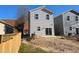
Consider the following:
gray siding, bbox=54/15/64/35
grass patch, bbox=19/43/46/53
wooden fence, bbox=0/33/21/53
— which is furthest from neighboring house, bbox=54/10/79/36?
wooden fence, bbox=0/33/21/53

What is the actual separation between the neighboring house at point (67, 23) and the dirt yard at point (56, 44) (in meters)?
0.14

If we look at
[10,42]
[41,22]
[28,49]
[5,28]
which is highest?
[41,22]

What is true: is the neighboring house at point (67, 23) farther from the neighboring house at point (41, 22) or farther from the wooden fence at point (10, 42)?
the wooden fence at point (10, 42)

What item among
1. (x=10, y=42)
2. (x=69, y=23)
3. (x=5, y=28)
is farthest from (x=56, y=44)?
(x=5, y=28)

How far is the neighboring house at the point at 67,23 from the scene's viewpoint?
4.47 m

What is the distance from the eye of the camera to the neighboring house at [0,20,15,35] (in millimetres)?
4316

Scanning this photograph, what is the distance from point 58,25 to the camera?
14.7 feet

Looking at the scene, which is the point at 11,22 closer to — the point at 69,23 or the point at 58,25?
the point at 58,25

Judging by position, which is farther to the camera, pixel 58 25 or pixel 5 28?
pixel 58 25

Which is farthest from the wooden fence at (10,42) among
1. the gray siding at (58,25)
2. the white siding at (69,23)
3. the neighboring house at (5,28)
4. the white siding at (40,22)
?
the white siding at (69,23)

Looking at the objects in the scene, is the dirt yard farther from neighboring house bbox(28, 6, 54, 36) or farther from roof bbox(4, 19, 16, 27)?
roof bbox(4, 19, 16, 27)

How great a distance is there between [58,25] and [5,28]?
103 centimetres
